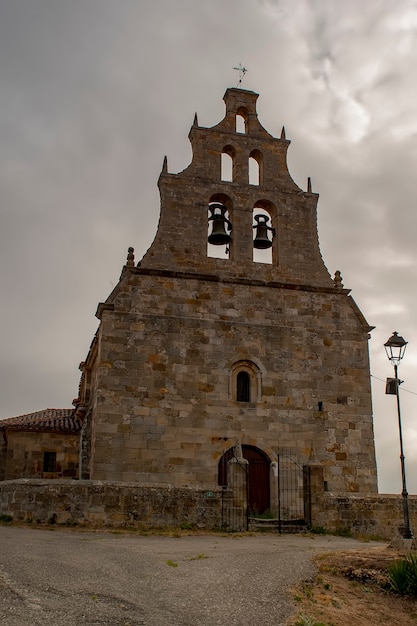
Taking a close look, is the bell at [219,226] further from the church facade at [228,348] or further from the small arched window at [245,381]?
the small arched window at [245,381]

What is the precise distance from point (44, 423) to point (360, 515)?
40.3 feet

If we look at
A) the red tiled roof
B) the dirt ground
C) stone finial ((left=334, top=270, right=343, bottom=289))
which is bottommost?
the dirt ground

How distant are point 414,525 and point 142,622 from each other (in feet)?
40.2

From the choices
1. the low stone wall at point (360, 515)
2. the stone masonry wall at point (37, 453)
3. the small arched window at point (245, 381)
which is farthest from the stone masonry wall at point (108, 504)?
the stone masonry wall at point (37, 453)

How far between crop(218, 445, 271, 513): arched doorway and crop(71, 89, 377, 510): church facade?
0.04 m

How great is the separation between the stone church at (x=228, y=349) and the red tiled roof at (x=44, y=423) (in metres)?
1.13

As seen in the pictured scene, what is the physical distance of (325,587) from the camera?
9.27m

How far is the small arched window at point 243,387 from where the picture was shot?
813 inches

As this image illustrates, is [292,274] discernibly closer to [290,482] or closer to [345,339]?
[345,339]

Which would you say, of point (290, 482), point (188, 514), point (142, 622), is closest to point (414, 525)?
point (290, 482)

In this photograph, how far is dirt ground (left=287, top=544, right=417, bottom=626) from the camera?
816 cm

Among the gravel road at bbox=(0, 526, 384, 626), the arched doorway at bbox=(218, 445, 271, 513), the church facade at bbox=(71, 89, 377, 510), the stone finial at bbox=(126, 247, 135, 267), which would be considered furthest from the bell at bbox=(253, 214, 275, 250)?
the gravel road at bbox=(0, 526, 384, 626)

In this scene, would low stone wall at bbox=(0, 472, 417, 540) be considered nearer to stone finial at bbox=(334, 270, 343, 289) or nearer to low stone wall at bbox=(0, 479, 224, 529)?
low stone wall at bbox=(0, 479, 224, 529)

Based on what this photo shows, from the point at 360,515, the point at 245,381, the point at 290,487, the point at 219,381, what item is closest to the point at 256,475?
the point at 290,487
